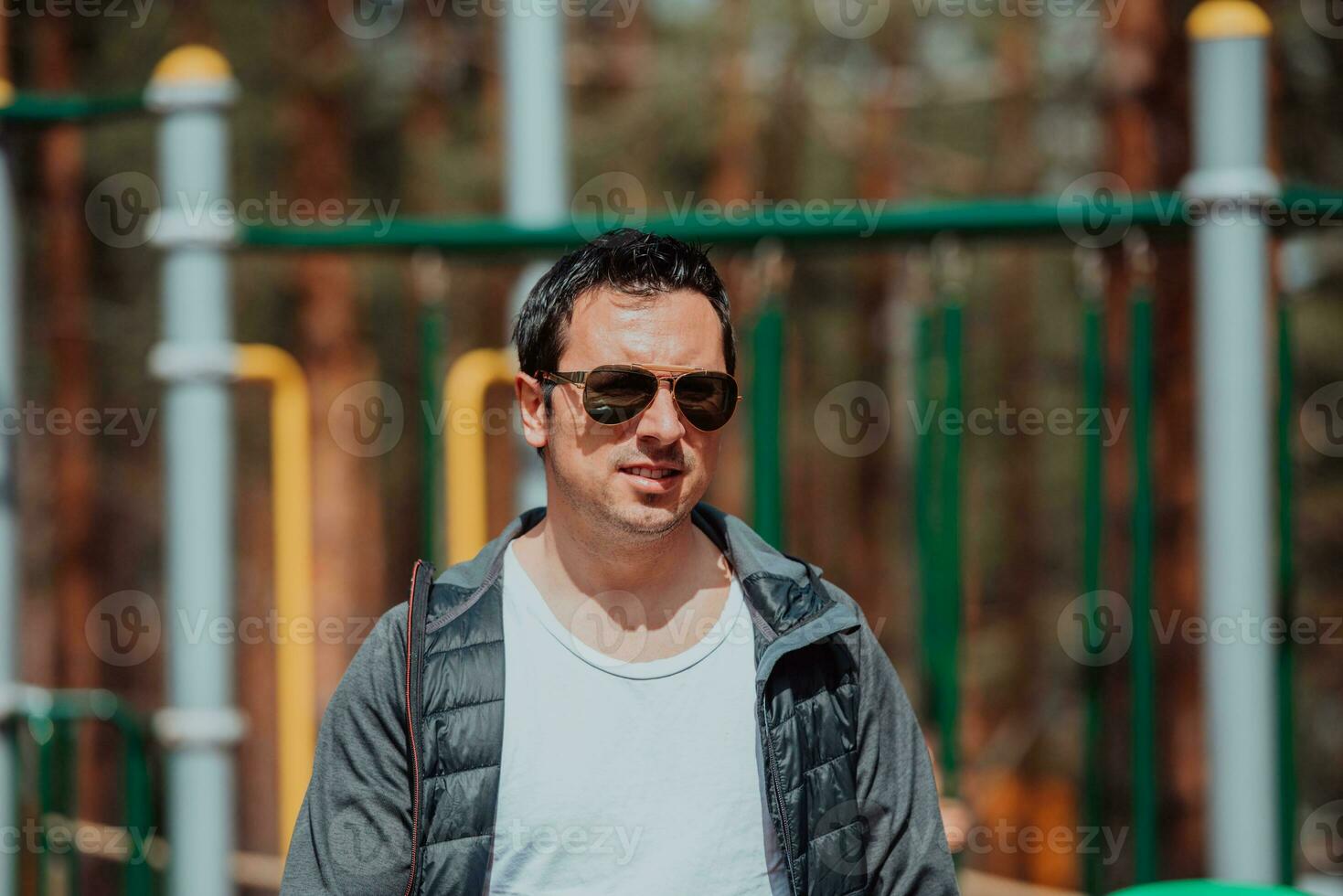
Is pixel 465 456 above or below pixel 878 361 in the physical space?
below

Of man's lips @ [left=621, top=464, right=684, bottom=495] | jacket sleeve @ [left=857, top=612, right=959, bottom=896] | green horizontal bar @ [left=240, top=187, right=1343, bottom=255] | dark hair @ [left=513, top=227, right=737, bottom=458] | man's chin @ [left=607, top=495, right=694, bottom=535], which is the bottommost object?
jacket sleeve @ [left=857, top=612, right=959, bottom=896]

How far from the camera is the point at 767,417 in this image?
275 cm

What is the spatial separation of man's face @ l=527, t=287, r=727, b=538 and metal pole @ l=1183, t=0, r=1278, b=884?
1.30 m

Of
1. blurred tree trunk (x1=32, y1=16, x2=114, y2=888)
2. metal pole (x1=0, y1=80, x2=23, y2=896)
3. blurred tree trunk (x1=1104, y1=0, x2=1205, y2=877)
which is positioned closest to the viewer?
metal pole (x1=0, y1=80, x2=23, y2=896)

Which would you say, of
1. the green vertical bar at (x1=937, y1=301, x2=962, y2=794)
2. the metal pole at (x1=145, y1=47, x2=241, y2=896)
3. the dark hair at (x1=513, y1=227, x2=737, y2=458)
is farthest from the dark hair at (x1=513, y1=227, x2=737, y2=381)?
the metal pole at (x1=145, y1=47, x2=241, y2=896)

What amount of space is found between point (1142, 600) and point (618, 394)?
56.2 inches

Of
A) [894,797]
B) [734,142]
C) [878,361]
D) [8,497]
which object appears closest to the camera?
[894,797]

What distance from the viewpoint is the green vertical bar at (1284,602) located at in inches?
108

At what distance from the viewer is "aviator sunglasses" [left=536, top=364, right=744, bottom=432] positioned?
5.81 feet

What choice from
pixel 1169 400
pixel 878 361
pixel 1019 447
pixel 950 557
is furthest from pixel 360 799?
pixel 1019 447

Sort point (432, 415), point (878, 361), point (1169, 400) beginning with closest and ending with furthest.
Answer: point (432, 415)
point (1169, 400)
point (878, 361)

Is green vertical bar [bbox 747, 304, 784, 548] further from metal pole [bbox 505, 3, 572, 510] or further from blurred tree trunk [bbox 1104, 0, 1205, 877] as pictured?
blurred tree trunk [bbox 1104, 0, 1205, 877]

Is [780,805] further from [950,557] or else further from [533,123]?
[533,123]

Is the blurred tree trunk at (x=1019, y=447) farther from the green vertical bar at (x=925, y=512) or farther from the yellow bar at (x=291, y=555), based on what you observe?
the yellow bar at (x=291, y=555)
